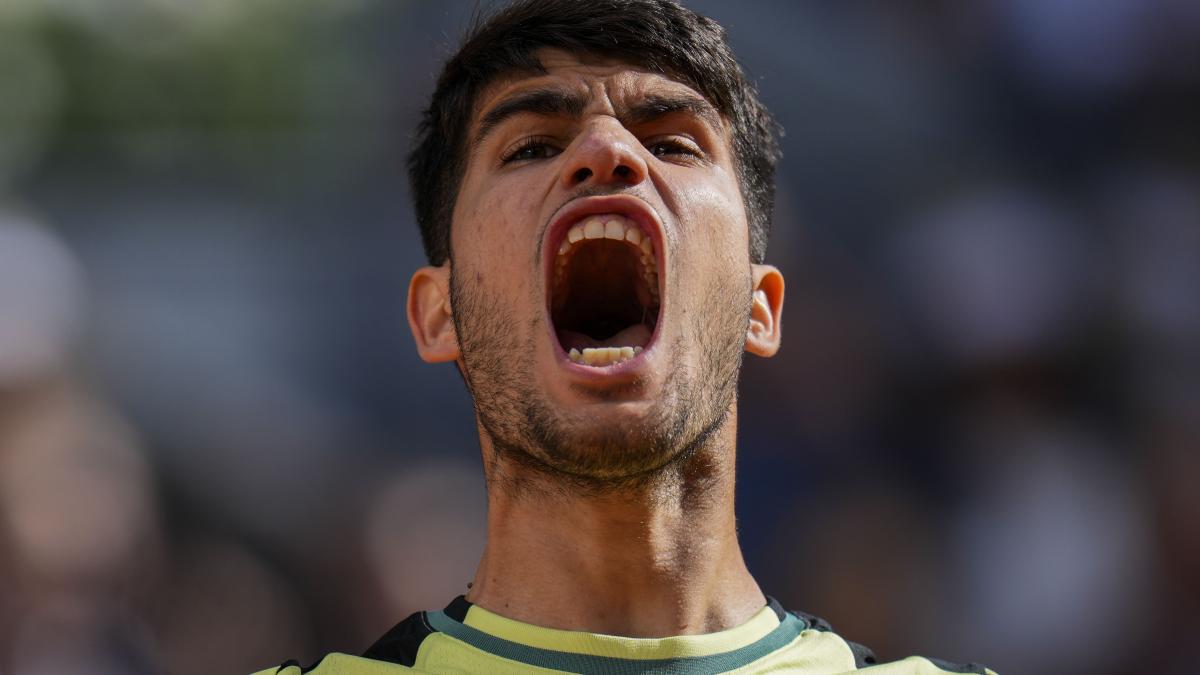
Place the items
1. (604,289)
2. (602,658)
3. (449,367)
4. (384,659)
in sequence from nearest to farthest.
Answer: (602,658) < (384,659) < (604,289) < (449,367)

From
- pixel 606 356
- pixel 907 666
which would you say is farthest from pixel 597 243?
pixel 907 666

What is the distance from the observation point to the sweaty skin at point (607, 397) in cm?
216

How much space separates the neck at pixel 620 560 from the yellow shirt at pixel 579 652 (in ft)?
0.17

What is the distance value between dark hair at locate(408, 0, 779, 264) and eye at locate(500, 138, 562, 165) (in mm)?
190

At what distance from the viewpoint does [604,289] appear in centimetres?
278

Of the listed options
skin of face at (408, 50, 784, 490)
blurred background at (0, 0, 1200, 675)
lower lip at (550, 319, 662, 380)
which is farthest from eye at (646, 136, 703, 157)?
blurred background at (0, 0, 1200, 675)

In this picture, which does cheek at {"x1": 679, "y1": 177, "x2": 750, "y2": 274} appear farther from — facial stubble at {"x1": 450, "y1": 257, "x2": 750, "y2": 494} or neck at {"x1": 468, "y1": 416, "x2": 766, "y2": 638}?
neck at {"x1": 468, "y1": 416, "x2": 766, "y2": 638}

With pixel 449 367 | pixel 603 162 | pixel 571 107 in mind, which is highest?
pixel 571 107

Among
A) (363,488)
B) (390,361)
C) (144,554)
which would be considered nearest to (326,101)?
(390,361)

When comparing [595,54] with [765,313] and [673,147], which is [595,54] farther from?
[765,313]

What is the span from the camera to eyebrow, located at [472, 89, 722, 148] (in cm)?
245

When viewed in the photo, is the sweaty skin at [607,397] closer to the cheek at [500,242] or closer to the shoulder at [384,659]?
the cheek at [500,242]

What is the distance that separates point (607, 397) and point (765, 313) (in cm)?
72

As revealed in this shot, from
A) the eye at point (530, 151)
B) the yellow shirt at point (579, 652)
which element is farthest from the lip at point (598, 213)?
the yellow shirt at point (579, 652)
